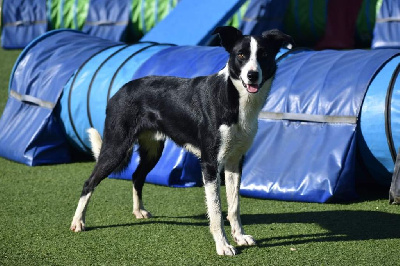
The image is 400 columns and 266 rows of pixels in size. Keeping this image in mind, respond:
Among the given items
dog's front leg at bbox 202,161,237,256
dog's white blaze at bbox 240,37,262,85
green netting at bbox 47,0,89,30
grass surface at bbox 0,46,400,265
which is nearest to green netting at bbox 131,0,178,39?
green netting at bbox 47,0,89,30

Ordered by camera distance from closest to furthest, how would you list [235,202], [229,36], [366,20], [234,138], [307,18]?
[229,36] < [234,138] < [235,202] < [366,20] < [307,18]

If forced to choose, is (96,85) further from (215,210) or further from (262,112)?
(215,210)

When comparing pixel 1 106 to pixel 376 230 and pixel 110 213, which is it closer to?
pixel 110 213

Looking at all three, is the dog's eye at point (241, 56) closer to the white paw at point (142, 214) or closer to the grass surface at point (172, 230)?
the grass surface at point (172, 230)

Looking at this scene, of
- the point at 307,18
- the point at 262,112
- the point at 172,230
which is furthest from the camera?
the point at 307,18

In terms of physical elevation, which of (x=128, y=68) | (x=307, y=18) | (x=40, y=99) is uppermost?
(x=128, y=68)

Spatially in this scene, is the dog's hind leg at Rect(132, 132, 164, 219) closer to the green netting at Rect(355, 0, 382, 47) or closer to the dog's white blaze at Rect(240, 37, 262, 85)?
the dog's white blaze at Rect(240, 37, 262, 85)

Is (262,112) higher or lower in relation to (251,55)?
lower

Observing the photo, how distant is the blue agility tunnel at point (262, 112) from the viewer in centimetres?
628

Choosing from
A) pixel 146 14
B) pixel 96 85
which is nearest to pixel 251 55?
pixel 96 85

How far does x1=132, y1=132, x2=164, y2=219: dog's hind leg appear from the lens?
5871mm

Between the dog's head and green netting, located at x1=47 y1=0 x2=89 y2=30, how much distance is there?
33.1 ft

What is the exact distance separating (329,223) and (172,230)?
1259 millimetres

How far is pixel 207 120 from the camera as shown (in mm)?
4988
